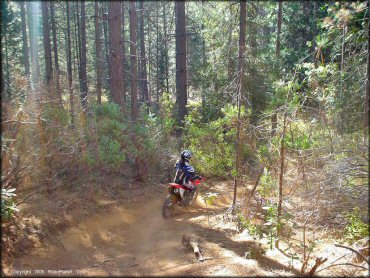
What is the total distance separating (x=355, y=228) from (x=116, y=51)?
10.8 m

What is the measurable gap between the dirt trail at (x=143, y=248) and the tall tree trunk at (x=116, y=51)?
562 centimetres

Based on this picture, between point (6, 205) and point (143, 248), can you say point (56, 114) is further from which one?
point (143, 248)

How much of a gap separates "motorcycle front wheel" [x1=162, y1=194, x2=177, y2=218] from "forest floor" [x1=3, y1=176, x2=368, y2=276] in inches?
7.8

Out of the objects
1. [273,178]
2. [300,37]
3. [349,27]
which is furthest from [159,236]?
[300,37]

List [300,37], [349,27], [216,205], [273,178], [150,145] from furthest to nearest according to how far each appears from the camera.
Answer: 1. [300,37]
2. [150,145]
3. [216,205]
4. [349,27]
5. [273,178]

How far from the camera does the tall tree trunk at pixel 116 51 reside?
1359cm

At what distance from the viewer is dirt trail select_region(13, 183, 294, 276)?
6.19 metres

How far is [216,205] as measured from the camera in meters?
11.1

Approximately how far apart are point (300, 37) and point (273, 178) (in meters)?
15.1

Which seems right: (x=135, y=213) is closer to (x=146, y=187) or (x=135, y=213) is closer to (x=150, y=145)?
(x=146, y=187)

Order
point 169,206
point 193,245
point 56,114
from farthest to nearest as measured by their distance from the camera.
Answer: point 56,114 → point 169,206 → point 193,245

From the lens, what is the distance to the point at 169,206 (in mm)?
9703

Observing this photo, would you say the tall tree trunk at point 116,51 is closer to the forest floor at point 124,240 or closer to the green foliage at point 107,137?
the green foliage at point 107,137

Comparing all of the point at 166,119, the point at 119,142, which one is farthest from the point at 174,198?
the point at 166,119
